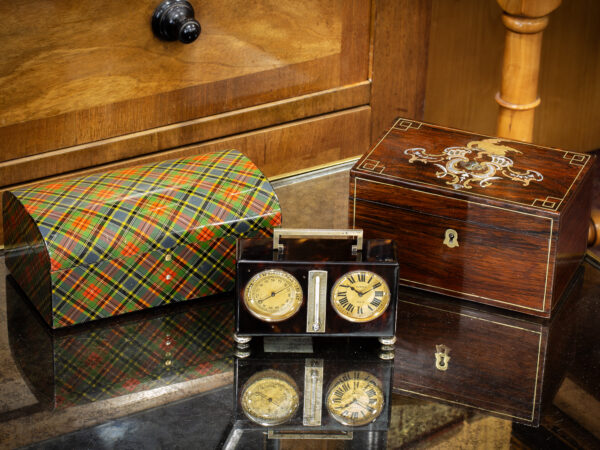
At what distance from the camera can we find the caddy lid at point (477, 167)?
56.4 inches

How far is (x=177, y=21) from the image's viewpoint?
1.67 m

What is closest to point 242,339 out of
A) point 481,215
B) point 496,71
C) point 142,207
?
point 142,207

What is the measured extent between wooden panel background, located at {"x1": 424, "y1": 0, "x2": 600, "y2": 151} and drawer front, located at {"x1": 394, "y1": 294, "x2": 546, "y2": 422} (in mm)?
877

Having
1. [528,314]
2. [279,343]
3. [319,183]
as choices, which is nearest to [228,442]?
[279,343]

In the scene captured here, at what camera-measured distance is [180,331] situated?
1.44m

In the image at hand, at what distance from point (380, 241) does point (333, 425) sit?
0.27 metres

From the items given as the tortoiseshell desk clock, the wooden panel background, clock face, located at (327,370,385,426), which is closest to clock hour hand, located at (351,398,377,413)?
clock face, located at (327,370,385,426)

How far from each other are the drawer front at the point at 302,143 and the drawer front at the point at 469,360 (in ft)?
1.72

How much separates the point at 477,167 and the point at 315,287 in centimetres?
34

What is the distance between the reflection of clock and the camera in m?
1.24

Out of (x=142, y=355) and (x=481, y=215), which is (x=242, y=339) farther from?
(x=481, y=215)

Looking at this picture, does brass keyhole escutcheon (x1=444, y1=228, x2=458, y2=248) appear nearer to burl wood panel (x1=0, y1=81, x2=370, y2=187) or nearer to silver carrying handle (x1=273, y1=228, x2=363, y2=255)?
silver carrying handle (x1=273, y1=228, x2=363, y2=255)

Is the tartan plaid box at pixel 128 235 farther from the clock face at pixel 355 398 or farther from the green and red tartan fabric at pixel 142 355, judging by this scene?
the clock face at pixel 355 398

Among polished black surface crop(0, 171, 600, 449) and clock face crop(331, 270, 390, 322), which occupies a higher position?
clock face crop(331, 270, 390, 322)
